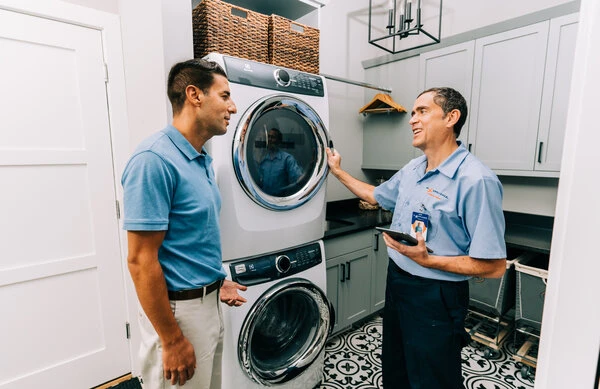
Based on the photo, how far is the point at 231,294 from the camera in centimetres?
127

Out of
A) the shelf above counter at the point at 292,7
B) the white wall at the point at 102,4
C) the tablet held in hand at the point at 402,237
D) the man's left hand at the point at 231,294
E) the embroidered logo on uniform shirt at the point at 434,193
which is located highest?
the shelf above counter at the point at 292,7

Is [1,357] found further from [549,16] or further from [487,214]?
[549,16]

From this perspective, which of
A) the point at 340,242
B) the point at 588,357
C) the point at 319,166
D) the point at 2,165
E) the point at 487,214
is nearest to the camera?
the point at 588,357

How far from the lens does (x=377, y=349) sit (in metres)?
2.30

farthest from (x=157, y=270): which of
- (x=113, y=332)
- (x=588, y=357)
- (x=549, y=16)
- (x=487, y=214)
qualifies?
(x=549, y=16)

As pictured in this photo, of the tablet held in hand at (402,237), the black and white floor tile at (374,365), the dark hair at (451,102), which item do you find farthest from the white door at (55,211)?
the dark hair at (451,102)

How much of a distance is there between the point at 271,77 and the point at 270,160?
409mm

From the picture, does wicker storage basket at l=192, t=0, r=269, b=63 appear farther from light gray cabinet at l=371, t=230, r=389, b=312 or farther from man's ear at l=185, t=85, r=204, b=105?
light gray cabinet at l=371, t=230, r=389, b=312

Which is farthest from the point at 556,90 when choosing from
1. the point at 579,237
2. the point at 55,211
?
the point at 55,211

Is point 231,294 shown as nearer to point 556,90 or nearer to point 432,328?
point 432,328

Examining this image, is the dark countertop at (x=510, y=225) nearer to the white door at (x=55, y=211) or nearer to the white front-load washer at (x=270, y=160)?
the white front-load washer at (x=270, y=160)

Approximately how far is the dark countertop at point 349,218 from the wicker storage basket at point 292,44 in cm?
111

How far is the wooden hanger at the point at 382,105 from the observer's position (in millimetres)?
2772

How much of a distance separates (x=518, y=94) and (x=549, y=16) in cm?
50
